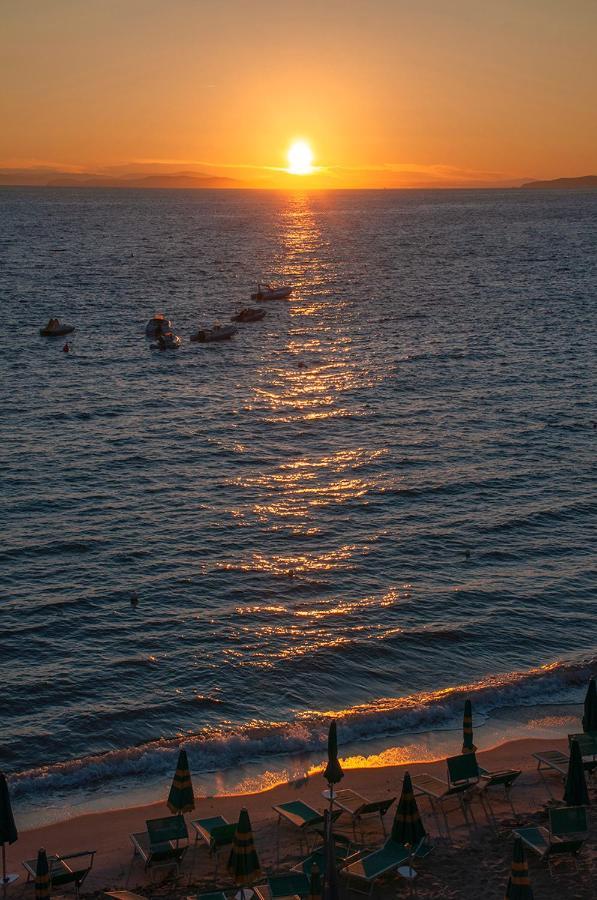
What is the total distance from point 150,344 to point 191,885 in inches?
2517

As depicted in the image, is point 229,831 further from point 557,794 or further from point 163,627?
point 163,627

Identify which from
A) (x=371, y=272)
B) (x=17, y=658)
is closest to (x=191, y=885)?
(x=17, y=658)

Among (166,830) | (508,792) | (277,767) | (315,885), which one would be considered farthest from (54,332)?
(315,885)

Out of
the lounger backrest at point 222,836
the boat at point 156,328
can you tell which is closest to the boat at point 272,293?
the boat at point 156,328

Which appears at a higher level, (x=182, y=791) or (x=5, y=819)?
(x=5, y=819)

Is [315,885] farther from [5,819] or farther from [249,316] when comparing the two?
[249,316]

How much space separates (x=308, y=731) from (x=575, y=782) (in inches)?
284

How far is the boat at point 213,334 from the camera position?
81.2m

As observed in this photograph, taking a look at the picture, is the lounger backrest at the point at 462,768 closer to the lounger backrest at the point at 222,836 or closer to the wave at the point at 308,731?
the wave at the point at 308,731

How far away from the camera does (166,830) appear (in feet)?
58.9

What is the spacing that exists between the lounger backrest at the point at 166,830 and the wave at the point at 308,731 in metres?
4.31

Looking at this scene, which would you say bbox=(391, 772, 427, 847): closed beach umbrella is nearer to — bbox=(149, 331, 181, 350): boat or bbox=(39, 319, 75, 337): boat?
bbox=(149, 331, 181, 350): boat

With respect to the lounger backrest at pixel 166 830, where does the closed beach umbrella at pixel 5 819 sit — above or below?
above

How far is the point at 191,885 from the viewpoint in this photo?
17.2 metres
